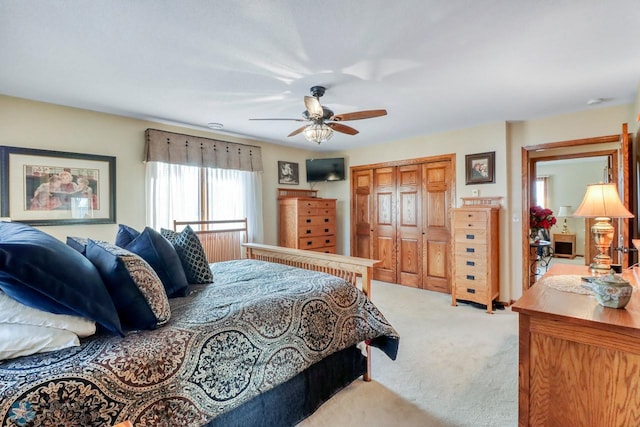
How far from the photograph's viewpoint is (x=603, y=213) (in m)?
1.76

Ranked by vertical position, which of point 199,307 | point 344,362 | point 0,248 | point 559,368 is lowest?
point 344,362

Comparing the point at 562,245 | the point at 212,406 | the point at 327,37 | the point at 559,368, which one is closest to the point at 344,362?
the point at 212,406

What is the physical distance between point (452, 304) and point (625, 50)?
2.85 metres

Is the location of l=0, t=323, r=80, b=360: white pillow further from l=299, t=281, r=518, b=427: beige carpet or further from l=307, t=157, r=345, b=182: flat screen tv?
l=307, t=157, r=345, b=182: flat screen tv

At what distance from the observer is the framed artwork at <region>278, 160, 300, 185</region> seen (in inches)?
200

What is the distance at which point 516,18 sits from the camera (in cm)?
172

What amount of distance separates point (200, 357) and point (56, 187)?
289 cm

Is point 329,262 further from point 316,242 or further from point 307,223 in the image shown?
point 316,242

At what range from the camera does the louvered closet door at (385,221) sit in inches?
194

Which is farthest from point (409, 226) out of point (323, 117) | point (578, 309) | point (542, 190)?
point (542, 190)

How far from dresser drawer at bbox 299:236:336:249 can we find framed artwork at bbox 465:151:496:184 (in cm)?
230

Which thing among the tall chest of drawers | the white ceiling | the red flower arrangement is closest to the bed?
the white ceiling

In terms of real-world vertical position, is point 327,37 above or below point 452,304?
above

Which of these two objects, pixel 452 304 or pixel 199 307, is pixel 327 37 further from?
pixel 452 304
